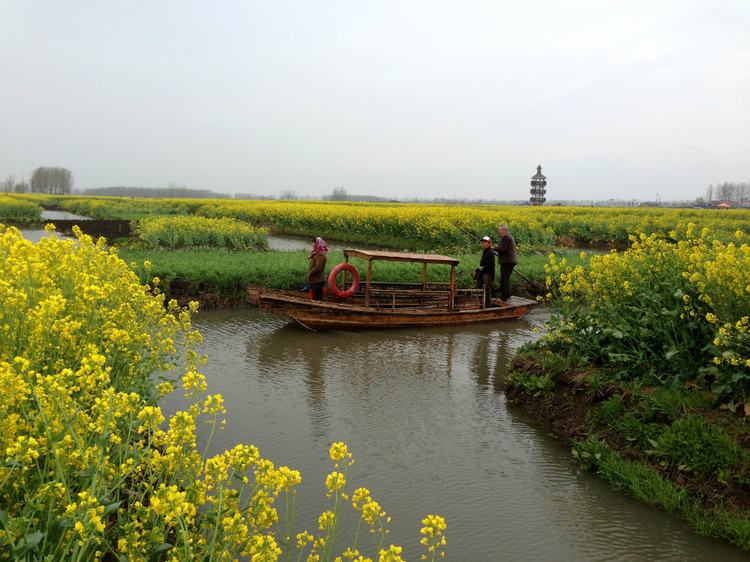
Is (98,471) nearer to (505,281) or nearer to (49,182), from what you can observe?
(505,281)

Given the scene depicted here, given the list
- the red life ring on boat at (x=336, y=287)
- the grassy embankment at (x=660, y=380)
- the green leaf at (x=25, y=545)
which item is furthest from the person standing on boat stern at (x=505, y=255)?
the green leaf at (x=25, y=545)

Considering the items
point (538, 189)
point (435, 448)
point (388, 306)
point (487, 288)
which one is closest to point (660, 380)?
point (435, 448)

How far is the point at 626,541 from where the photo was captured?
16.0 feet

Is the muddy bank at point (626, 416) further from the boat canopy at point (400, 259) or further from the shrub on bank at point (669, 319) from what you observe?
the boat canopy at point (400, 259)

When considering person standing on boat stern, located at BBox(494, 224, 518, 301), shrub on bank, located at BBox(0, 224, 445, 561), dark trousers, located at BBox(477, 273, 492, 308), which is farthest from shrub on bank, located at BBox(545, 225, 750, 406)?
person standing on boat stern, located at BBox(494, 224, 518, 301)

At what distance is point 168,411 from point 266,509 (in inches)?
201

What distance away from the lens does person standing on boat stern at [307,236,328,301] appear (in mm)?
12195

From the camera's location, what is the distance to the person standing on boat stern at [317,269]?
1220 centimetres

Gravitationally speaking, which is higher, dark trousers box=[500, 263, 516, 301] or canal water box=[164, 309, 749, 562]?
dark trousers box=[500, 263, 516, 301]

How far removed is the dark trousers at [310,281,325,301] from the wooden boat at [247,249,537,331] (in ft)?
0.59

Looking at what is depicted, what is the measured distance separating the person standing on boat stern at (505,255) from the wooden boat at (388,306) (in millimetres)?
359

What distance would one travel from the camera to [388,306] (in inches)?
519

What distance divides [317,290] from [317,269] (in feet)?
1.76

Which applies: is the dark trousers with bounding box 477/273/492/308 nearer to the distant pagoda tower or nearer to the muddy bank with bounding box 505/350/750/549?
the muddy bank with bounding box 505/350/750/549
